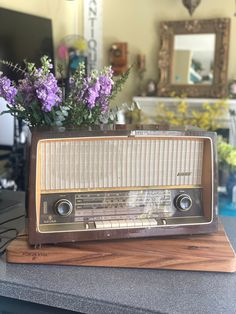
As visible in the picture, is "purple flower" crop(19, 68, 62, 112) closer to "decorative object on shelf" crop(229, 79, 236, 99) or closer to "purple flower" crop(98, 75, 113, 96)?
"purple flower" crop(98, 75, 113, 96)

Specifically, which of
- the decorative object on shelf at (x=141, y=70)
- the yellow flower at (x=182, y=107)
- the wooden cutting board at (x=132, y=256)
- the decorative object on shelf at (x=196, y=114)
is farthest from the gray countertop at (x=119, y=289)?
the decorative object on shelf at (x=141, y=70)

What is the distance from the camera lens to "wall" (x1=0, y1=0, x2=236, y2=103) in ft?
13.6

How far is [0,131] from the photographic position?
5.02 ft

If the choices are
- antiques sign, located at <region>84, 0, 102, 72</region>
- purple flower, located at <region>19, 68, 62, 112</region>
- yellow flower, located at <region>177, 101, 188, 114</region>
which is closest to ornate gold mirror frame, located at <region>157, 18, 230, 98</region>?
yellow flower, located at <region>177, 101, 188, 114</region>

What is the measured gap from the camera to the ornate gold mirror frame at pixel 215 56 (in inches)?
161

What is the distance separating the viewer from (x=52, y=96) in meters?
0.92

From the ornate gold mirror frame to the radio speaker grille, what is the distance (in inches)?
133

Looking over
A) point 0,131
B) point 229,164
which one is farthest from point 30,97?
point 229,164

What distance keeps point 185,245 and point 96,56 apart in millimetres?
3867

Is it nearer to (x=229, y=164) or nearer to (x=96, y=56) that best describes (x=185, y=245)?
(x=229, y=164)

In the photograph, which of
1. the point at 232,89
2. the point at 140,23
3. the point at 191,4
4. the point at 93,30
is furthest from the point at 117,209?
the point at 93,30

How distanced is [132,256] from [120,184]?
16 centimetres

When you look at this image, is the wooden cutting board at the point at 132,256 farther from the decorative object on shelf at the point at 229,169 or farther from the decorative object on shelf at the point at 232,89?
the decorative object on shelf at the point at 232,89

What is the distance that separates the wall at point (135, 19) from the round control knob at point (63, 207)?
3.50 m
